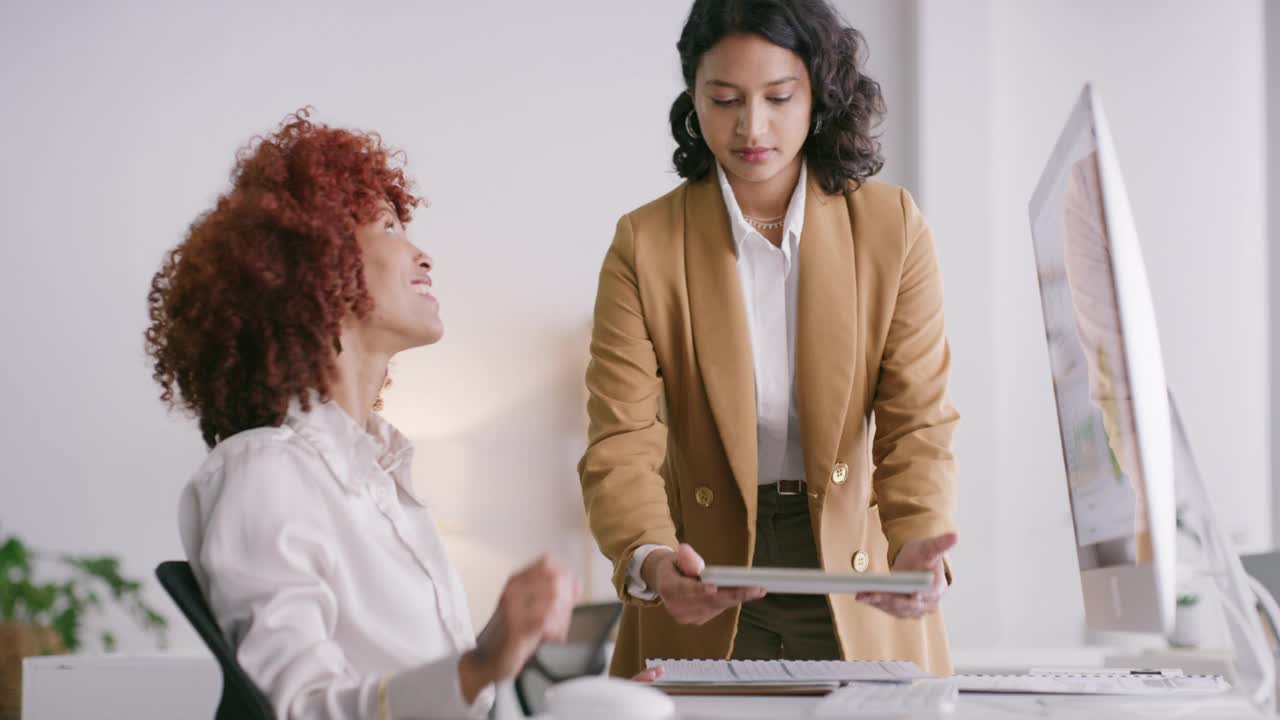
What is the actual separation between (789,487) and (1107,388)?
0.74 m

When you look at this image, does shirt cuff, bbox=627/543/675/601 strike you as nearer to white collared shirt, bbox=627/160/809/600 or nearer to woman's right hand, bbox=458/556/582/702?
white collared shirt, bbox=627/160/809/600

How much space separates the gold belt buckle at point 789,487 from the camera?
1802 millimetres

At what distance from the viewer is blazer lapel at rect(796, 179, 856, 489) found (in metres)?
1.75

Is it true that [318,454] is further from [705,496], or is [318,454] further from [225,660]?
[705,496]

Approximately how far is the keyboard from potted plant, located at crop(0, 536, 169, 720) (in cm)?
308

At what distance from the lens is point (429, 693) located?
1017mm

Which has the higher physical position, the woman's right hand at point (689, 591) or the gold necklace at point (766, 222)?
the gold necklace at point (766, 222)

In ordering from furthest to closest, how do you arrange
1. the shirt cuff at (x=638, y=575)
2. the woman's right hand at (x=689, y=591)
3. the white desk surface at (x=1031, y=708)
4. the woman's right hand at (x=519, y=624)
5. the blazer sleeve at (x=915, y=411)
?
the blazer sleeve at (x=915, y=411), the shirt cuff at (x=638, y=575), the woman's right hand at (x=689, y=591), the white desk surface at (x=1031, y=708), the woman's right hand at (x=519, y=624)

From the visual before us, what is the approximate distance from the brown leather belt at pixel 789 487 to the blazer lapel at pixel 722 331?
9cm

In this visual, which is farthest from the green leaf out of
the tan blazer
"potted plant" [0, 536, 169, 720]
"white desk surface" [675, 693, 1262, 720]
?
"white desk surface" [675, 693, 1262, 720]

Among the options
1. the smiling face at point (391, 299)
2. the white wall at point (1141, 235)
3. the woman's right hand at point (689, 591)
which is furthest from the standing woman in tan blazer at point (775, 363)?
the white wall at point (1141, 235)

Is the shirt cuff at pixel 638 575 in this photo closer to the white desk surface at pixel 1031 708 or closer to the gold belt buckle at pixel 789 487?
the gold belt buckle at pixel 789 487

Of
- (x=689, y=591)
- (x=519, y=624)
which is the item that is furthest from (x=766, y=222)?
(x=519, y=624)

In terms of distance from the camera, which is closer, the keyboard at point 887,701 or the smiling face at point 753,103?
the keyboard at point 887,701
